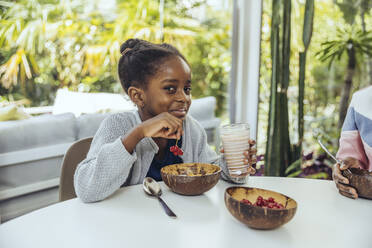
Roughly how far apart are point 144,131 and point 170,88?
245 mm

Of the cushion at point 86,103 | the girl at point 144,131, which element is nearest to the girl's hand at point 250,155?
the girl at point 144,131

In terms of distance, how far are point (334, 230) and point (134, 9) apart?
271 cm

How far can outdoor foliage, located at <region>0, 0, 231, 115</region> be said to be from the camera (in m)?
2.18

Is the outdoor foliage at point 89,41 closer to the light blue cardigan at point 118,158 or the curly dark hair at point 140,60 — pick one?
the curly dark hair at point 140,60

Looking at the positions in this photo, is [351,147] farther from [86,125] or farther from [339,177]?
[86,125]

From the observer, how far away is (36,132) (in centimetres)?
193

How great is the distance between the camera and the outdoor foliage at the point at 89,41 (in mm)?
2184

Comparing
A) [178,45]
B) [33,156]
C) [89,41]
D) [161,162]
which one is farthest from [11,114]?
[178,45]

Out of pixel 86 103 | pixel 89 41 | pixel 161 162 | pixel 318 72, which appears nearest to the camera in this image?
pixel 161 162

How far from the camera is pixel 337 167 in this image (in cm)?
95

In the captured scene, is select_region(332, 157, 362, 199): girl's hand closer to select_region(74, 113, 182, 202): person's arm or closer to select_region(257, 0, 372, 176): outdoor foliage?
select_region(74, 113, 182, 202): person's arm

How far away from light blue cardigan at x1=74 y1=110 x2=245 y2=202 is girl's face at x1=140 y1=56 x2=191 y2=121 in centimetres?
12

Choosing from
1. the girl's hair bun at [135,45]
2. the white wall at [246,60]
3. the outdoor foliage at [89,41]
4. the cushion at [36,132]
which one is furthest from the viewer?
the white wall at [246,60]

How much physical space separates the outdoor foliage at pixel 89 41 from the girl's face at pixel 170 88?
1.48 meters
